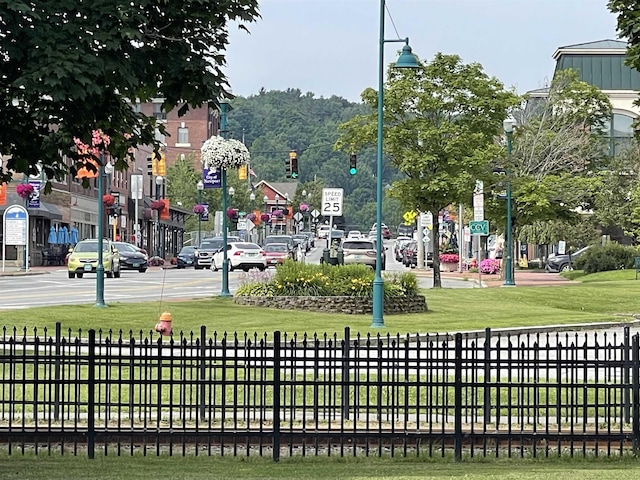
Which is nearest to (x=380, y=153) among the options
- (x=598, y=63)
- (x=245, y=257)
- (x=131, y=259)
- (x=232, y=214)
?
(x=131, y=259)

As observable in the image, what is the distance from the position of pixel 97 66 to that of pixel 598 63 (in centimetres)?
8652

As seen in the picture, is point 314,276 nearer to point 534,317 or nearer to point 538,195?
point 534,317

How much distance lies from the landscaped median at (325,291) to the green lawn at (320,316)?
0.55m

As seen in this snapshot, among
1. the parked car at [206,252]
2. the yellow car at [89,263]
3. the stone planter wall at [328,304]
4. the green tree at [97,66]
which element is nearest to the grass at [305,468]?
the green tree at [97,66]

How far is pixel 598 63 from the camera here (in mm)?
93188

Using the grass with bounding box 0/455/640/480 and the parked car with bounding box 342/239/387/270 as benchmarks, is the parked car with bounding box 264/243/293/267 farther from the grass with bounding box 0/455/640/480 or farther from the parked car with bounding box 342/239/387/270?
the grass with bounding box 0/455/640/480

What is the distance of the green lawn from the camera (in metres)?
26.4

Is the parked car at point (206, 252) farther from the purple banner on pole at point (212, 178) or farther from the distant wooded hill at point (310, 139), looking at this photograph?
the distant wooded hill at point (310, 139)

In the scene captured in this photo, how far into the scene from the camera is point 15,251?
74875 mm

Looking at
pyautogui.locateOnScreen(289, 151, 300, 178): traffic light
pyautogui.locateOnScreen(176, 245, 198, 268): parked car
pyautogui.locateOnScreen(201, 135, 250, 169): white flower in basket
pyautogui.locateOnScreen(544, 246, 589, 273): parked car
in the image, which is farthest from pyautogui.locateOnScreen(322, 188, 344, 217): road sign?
pyautogui.locateOnScreen(176, 245, 198, 268): parked car

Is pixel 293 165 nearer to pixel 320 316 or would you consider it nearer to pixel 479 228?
pixel 479 228

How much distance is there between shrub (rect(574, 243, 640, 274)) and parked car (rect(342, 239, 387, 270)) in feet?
37.1

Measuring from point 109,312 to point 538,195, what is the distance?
86.2ft

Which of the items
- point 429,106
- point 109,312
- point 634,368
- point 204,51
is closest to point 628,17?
point 634,368
